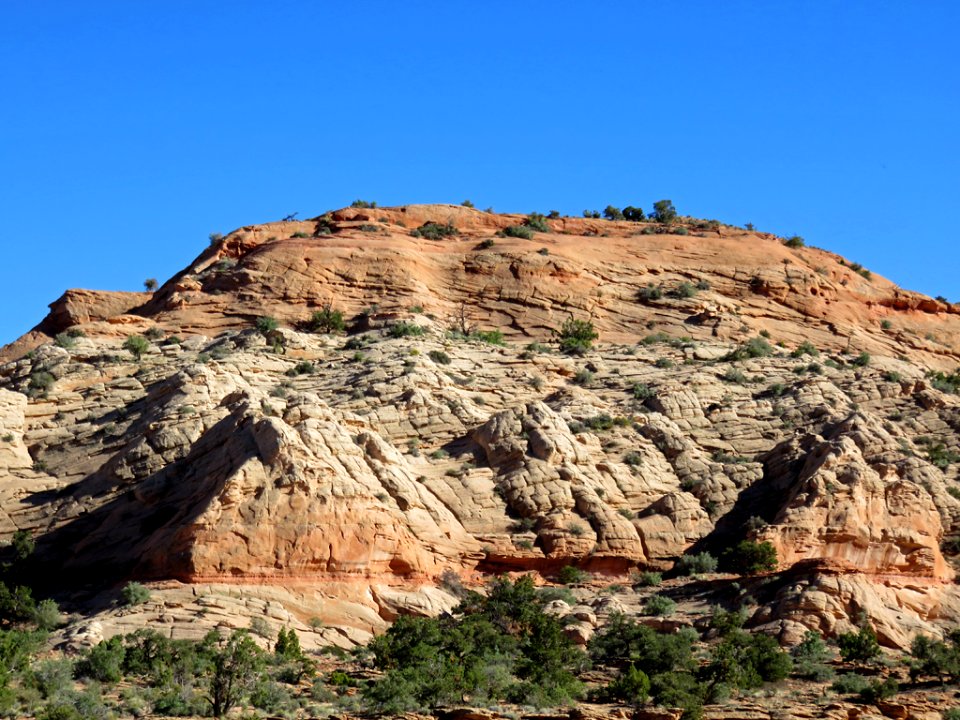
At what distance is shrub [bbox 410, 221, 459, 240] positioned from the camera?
6912 centimetres

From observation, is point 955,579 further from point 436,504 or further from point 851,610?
point 436,504

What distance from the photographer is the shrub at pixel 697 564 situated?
139 feet

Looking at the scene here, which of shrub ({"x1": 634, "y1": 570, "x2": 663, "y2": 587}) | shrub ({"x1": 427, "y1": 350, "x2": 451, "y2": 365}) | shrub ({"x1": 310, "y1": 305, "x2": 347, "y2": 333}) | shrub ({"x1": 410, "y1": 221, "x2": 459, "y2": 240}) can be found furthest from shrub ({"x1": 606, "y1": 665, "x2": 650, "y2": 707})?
shrub ({"x1": 410, "y1": 221, "x2": 459, "y2": 240})

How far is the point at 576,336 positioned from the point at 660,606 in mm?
21641

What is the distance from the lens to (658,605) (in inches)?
1574

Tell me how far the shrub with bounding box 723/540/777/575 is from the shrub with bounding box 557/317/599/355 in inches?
673

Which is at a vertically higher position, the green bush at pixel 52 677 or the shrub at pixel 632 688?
the shrub at pixel 632 688

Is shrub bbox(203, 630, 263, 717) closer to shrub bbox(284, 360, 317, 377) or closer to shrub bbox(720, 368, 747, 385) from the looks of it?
shrub bbox(284, 360, 317, 377)

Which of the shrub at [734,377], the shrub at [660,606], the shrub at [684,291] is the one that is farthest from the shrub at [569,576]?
the shrub at [684,291]

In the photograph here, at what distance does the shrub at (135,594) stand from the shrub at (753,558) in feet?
49.7

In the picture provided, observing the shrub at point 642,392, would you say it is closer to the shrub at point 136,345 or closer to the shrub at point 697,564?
the shrub at point 697,564

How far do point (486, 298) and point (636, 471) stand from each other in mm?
18630

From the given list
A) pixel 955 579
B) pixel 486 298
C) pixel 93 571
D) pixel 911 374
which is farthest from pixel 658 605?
pixel 486 298

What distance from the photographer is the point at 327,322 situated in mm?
59500
